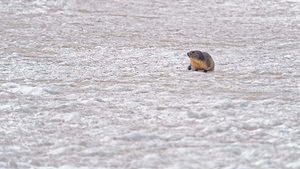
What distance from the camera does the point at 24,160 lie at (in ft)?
11.8

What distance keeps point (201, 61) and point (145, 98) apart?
180 centimetres

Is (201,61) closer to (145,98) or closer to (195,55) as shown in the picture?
(195,55)

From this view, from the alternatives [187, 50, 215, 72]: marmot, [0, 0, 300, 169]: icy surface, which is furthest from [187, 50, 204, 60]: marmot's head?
[0, 0, 300, 169]: icy surface

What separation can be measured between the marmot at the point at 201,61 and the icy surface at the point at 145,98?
0.76 ft

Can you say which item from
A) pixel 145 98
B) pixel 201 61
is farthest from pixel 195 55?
pixel 145 98

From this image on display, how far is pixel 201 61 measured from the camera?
271 inches

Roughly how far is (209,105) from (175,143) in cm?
124

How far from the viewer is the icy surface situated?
3748 mm

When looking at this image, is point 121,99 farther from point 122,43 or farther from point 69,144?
point 122,43

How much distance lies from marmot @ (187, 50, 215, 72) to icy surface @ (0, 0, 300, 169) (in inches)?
9.1

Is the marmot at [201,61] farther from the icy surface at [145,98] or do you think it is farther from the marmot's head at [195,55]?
the icy surface at [145,98]

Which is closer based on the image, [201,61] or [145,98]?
[145,98]

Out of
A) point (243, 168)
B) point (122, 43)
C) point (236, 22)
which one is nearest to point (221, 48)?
point (122, 43)

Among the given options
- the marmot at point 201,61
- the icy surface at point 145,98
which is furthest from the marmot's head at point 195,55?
the icy surface at point 145,98
